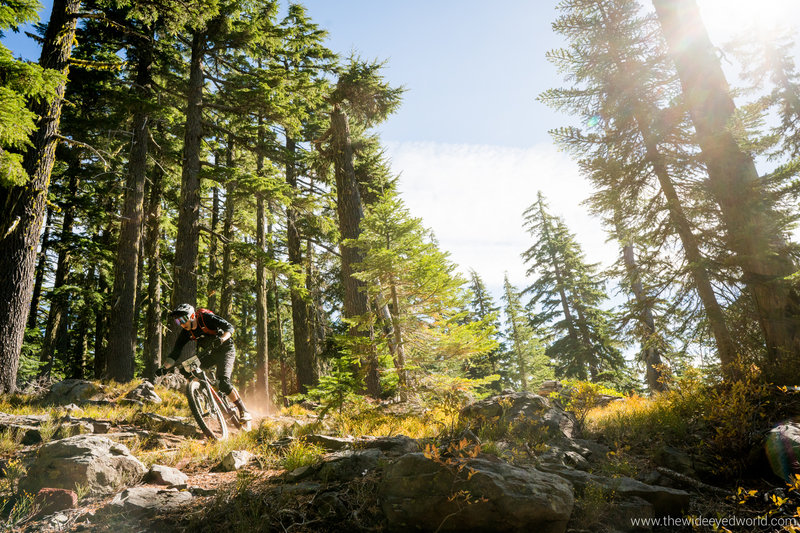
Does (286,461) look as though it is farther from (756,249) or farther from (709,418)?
(756,249)

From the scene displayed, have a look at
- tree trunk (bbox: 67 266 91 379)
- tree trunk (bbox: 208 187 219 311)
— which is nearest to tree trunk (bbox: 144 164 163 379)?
tree trunk (bbox: 208 187 219 311)

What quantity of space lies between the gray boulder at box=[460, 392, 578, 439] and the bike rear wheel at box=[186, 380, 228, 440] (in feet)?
14.5

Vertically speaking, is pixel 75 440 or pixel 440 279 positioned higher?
pixel 440 279

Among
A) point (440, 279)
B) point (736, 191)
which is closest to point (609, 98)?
point (736, 191)

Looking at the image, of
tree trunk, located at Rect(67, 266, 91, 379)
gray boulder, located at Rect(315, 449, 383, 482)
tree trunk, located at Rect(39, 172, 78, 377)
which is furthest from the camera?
tree trunk, located at Rect(67, 266, 91, 379)

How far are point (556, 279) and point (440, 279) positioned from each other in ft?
63.5

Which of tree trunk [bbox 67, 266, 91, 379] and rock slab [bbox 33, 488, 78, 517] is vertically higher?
tree trunk [bbox 67, 266, 91, 379]

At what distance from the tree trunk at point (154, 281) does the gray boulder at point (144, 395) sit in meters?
4.04

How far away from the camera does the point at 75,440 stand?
4285mm

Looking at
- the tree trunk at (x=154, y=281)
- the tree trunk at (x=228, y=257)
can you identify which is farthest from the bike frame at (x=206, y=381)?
the tree trunk at (x=228, y=257)

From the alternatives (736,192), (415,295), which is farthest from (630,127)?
(415,295)

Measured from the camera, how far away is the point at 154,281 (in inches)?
588

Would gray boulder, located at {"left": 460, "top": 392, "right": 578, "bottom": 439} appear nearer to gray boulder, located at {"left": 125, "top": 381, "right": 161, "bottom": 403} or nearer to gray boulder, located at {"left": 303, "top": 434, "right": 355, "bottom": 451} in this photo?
gray boulder, located at {"left": 303, "top": 434, "right": 355, "bottom": 451}

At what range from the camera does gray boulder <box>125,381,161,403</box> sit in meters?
8.56
